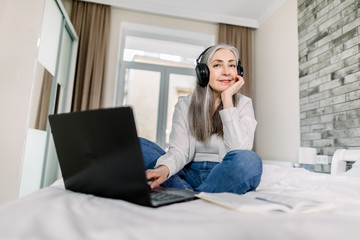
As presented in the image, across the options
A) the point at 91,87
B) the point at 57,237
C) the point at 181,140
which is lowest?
the point at 57,237

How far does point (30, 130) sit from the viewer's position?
1.98 m

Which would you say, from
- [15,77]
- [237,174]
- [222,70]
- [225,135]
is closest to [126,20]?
[15,77]

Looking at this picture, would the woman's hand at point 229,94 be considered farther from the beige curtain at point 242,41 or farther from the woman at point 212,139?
the beige curtain at point 242,41

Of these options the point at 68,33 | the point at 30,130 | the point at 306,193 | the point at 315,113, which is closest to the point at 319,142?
the point at 315,113

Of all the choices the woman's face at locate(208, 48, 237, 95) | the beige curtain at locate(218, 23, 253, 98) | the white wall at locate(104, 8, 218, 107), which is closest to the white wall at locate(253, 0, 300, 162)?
the beige curtain at locate(218, 23, 253, 98)

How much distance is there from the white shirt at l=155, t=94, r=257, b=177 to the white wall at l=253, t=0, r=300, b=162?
67.1 inches

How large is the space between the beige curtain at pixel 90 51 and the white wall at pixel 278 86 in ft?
6.79

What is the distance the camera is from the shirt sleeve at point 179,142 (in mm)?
1075

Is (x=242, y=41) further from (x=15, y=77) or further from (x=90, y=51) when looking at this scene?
(x=15, y=77)

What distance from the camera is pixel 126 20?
11.1 feet

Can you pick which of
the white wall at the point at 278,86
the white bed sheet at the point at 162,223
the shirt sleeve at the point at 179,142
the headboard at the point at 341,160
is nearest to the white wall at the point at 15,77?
the shirt sleeve at the point at 179,142

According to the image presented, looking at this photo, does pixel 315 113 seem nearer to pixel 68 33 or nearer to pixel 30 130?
pixel 30 130

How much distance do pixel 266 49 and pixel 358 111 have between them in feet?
5.83

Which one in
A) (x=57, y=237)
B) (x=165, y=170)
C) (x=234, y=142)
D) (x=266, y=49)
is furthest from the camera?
(x=266, y=49)
